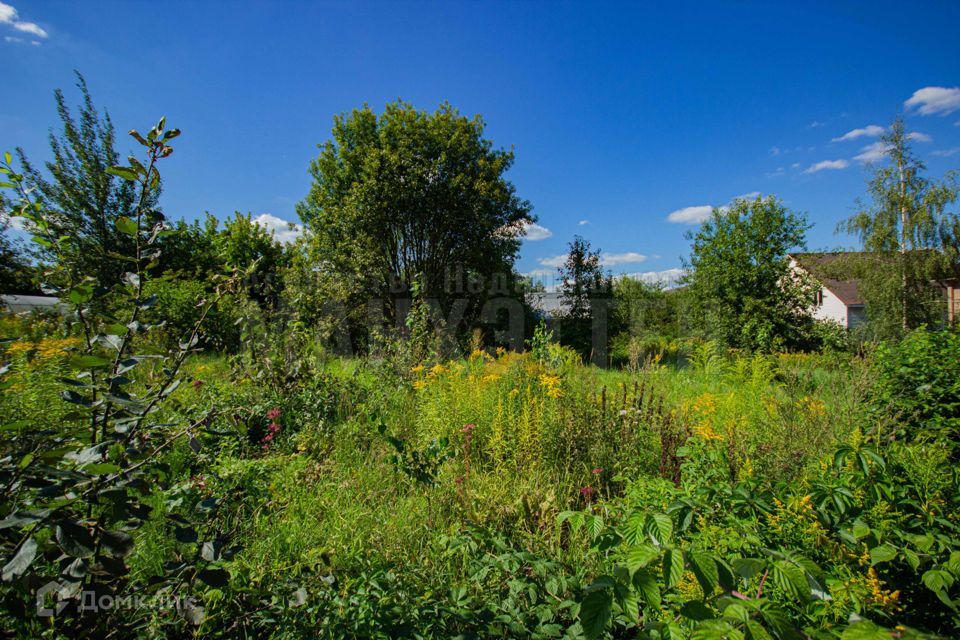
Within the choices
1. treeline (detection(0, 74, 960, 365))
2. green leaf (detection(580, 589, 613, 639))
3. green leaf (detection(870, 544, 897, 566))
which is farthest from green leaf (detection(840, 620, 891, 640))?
treeline (detection(0, 74, 960, 365))

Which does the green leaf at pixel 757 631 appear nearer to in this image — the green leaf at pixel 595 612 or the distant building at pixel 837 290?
the green leaf at pixel 595 612

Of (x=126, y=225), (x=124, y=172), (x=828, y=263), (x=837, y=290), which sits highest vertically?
(x=828, y=263)

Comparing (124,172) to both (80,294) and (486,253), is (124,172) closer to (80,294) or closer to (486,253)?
(80,294)

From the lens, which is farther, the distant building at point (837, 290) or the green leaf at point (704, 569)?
the distant building at point (837, 290)

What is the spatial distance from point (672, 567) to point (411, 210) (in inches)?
487

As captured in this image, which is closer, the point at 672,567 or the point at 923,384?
the point at 672,567

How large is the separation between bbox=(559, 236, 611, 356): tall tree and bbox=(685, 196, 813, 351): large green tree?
9.87 ft

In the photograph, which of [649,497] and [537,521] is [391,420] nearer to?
[537,521]

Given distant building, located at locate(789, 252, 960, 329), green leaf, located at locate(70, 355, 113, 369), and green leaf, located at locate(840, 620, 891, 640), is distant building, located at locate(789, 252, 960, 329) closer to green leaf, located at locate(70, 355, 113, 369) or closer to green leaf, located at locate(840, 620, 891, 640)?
green leaf, located at locate(840, 620, 891, 640)

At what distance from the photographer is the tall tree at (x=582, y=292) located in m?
12.0

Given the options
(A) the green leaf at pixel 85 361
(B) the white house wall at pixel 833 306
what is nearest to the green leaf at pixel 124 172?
(A) the green leaf at pixel 85 361

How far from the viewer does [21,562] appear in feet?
2.73

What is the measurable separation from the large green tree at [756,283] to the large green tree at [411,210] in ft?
20.0

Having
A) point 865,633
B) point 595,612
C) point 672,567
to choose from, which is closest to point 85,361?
point 595,612
